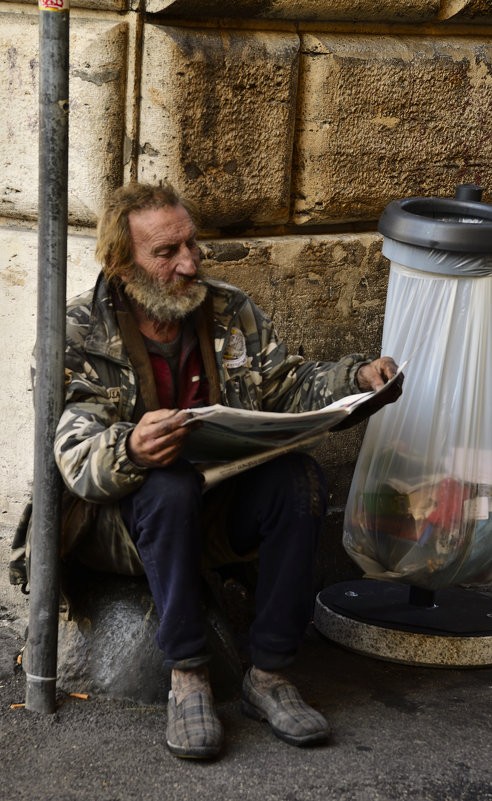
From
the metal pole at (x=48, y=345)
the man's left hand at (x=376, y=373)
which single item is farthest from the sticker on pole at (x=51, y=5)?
the man's left hand at (x=376, y=373)

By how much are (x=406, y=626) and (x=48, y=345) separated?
4.42 ft

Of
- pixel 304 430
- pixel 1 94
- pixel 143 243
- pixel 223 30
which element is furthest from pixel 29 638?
pixel 223 30

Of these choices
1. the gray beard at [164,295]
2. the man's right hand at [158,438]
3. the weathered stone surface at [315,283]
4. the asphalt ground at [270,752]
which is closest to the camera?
the man's right hand at [158,438]

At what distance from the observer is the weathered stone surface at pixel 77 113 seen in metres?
2.87

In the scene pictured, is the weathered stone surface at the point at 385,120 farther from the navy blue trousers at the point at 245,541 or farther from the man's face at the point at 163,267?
the navy blue trousers at the point at 245,541

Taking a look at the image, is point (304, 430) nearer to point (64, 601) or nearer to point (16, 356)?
point (64, 601)

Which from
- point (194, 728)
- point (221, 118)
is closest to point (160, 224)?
point (221, 118)

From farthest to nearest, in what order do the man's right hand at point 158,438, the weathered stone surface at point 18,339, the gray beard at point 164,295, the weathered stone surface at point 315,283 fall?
the weathered stone surface at point 315,283 → the weathered stone surface at point 18,339 → the gray beard at point 164,295 → the man's right hand at point 158,438

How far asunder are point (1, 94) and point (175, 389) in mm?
949

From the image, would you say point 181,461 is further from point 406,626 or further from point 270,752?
point 406,626

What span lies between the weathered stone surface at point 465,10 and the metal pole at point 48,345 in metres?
1.56

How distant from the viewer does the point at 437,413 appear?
289 centimetres

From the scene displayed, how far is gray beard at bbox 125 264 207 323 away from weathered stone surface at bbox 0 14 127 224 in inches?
15.9

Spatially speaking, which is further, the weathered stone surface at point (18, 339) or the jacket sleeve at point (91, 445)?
the weathered stone surface at point (18, 339)
